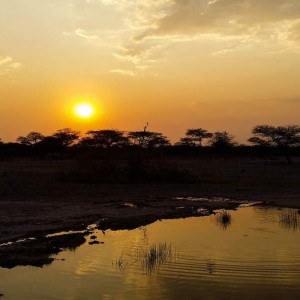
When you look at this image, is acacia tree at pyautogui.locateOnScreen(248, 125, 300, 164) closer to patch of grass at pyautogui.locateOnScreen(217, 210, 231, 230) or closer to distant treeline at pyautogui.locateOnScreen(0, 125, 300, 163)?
distant treeline at pyautogui.locateOnScreen(0, 125, 300, 163)

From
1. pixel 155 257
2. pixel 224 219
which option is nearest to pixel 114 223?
pixel 224 219

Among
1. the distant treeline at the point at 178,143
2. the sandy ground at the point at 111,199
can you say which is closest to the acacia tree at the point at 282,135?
the distant treeline at the point at 178,143

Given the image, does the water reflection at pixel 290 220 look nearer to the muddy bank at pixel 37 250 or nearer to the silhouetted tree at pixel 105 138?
the muddy bank at pixel 37 250

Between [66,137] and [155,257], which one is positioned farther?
[66,137]

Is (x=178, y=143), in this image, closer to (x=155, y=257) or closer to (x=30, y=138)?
(x=30, y=138)

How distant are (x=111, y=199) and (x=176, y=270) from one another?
483 inches

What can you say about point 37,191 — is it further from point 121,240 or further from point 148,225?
point 121,240

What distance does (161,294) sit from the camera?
7.88 metres

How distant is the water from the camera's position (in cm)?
796

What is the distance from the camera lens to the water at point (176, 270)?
796 centimetres

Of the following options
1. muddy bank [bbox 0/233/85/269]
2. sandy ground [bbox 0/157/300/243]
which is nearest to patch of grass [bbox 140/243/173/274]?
muddy bank [bbox 0/233/85/269]

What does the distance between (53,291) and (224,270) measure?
10.1ft

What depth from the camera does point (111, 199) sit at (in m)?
21.4

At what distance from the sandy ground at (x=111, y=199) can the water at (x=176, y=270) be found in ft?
8.19
